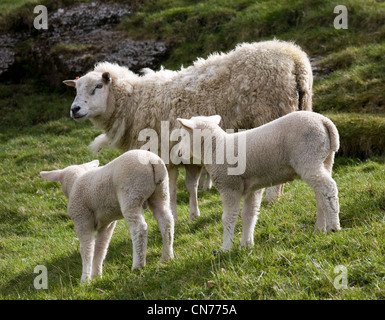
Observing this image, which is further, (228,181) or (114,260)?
(114,260)

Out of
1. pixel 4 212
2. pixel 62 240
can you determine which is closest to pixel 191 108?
pixel 62 240

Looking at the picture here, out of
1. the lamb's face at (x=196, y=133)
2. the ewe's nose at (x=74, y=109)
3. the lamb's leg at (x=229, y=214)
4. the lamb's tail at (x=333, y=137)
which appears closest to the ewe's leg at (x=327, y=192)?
the lamb's tail at (x=333, y=137)

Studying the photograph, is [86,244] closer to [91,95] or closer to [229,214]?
[229,214]

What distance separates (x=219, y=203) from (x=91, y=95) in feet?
8.44

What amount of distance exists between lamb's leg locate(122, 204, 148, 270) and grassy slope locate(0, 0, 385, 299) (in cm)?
20

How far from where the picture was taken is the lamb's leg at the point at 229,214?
4988 millimetres

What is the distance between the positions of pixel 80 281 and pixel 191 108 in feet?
11.0

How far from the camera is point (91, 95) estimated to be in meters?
7.93

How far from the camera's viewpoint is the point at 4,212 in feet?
30.0

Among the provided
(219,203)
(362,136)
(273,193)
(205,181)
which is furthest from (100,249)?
(362,136)

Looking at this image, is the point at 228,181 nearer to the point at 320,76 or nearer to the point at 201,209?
the point at 201,209

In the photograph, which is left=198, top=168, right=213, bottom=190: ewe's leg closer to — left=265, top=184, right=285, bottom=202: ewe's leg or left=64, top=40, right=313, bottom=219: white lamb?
left=64, top=40, right=313, bottom=219: white lamb

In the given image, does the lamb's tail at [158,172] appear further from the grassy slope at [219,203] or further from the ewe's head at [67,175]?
the ewe's head at [67,175]
